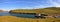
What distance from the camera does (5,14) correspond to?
6.02m

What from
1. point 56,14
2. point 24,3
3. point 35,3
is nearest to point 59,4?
point 56,14

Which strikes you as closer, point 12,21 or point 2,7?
point 12,21

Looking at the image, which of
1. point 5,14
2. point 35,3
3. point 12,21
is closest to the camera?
point 12,21

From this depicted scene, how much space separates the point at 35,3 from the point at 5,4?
1.52 metres

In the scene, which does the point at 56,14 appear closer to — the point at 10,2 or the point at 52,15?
the point at 52,15

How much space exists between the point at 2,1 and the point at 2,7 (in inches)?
12.3

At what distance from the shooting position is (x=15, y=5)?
5.86 meters

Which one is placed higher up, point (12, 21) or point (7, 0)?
point (7, 0)

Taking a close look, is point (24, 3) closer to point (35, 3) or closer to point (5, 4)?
point (35, 3)

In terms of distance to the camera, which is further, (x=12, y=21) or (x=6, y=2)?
(x=6, y=2)

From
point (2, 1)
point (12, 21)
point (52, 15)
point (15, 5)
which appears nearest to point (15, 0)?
point (15, 5)

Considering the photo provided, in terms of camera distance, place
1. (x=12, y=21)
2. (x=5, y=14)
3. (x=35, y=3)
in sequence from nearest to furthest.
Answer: (x=12, y=21) → (x=35, y=3) → (x=5, y=14)

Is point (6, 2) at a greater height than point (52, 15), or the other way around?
point (6, 2)

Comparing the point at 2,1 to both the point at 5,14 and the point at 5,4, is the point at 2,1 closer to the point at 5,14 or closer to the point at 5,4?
the point at 5,4
